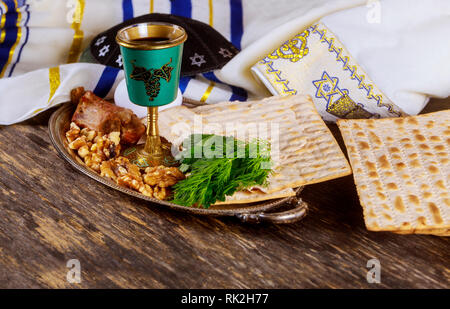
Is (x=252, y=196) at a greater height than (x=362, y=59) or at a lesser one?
lesser

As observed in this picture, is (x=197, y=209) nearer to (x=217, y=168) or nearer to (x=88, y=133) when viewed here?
(x=217, y=168)

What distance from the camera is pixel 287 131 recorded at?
38.3 inches

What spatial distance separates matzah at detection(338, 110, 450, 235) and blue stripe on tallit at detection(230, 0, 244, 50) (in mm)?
515

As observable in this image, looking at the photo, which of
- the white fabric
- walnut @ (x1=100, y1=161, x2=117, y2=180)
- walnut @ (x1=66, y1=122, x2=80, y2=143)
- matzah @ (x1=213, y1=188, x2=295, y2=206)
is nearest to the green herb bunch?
matzah @ (x1=213, y1=188, x2=295, y2=206)

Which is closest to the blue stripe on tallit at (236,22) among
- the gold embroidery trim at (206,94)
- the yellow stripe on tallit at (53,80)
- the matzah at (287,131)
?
the gold embroidery trim at (206,94)

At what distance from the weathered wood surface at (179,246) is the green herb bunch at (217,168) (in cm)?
5

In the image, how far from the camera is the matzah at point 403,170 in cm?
77

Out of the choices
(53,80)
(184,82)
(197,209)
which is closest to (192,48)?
(184,82)

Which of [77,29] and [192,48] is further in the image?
[77,29]

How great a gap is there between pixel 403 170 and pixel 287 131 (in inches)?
9.3

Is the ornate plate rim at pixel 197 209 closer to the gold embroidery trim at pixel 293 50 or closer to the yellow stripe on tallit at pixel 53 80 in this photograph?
the yellow stripe on tallit at pixel 53 80

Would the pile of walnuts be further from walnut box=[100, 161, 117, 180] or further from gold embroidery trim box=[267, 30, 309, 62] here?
gold embroidery trim box=[267, 30, 309, 62]
